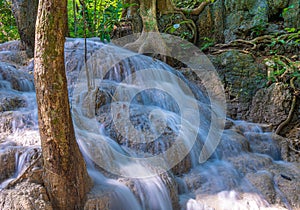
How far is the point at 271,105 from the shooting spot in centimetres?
598

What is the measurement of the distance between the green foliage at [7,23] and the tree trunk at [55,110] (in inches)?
271

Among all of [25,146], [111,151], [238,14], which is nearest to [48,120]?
[25,146]

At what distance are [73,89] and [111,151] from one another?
192 cm

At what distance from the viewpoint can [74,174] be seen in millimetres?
2301

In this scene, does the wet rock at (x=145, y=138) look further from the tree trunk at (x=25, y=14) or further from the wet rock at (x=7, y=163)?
the tree trunk at (x=25, y=14)

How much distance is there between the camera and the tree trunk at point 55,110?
2.18 m

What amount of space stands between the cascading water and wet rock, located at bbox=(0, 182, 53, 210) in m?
0.33

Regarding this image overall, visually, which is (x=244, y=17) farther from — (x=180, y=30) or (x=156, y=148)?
(x=156, y=148)

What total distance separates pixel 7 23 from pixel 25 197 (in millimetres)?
8016

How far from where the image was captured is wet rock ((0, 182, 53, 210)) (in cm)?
215

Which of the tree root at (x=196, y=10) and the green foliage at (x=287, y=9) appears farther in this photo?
the tree root at (x=196, y=10)

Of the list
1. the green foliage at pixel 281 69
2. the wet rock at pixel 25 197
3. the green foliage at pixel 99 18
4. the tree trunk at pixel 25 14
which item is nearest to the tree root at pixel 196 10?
the green foliage at pixel 99 18

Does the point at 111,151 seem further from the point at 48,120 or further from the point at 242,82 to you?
the point at 242,82

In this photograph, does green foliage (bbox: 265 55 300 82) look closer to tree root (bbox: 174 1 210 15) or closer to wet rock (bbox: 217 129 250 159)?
wet rock (bbox: 217 129 250 159)
